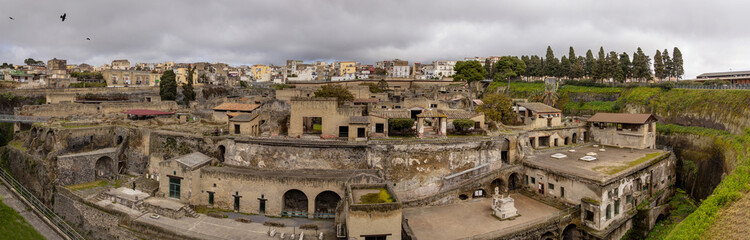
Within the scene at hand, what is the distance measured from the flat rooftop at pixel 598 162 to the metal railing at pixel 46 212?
96.8ft

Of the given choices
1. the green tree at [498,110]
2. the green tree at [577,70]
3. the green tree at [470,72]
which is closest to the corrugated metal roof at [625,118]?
the green tree at [498,110]

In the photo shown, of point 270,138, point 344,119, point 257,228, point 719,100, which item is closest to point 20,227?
point 257,228

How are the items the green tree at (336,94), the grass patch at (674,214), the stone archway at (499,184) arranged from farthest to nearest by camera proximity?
the green tree at (336,94)
the stone archway at (499,184)
the grass patch at (674,214)

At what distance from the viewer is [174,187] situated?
23594 millimetres

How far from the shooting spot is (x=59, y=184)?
26953mm

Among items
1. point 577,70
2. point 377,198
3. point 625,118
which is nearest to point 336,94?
point 377,198

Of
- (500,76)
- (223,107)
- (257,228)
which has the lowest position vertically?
(257,228)

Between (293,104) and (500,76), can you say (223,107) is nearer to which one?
(293,104)

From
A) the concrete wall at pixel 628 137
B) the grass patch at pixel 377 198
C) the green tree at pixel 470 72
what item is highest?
the green tree at pixel 470 72

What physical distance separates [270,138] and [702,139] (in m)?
34.7

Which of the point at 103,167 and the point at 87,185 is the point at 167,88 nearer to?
the point at 103,167

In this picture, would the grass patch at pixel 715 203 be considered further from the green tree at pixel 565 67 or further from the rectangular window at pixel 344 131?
the green tree at pixel 565 67

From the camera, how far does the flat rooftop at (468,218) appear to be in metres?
19.8

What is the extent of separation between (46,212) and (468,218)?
28.0 metres
